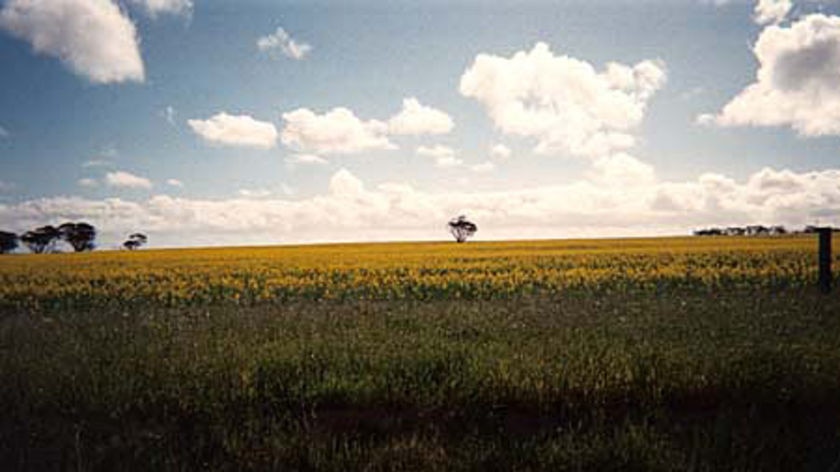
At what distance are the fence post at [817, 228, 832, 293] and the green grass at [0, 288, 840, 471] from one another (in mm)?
5647

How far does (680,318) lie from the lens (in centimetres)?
884

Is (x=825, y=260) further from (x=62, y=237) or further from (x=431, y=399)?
(x=62, y=237)

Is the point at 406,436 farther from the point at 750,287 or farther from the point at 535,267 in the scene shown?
the point at 535,267

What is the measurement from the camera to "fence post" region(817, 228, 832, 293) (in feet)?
40.6

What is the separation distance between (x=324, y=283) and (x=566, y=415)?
14.1m

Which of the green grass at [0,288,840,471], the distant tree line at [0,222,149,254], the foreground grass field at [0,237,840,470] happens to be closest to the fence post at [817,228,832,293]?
the foreground grass field at [0,237,840,470]

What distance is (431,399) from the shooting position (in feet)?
16.4

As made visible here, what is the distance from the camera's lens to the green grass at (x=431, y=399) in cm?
395

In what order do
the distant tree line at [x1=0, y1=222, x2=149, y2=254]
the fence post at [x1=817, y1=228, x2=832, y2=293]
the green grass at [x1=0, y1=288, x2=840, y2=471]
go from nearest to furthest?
the green grass at [x1=0, y1=288, x2=840, y2=471], the fence post at [x1=817, y1=228, x2=832, y2=293], the distant tree line at [x1=0, y1=222, x2=149, y2=254]

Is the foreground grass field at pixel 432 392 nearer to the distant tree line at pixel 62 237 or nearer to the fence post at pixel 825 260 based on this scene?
the fence post at pixel 825 260

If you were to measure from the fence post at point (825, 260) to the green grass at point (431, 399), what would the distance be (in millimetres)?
5647

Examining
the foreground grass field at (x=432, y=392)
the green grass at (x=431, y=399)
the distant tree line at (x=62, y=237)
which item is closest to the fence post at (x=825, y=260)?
the foreground grass field at (x=432, y=392)

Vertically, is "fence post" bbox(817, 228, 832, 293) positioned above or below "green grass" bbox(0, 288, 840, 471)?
above

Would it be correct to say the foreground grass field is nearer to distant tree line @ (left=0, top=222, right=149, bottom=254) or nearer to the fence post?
the fence post
